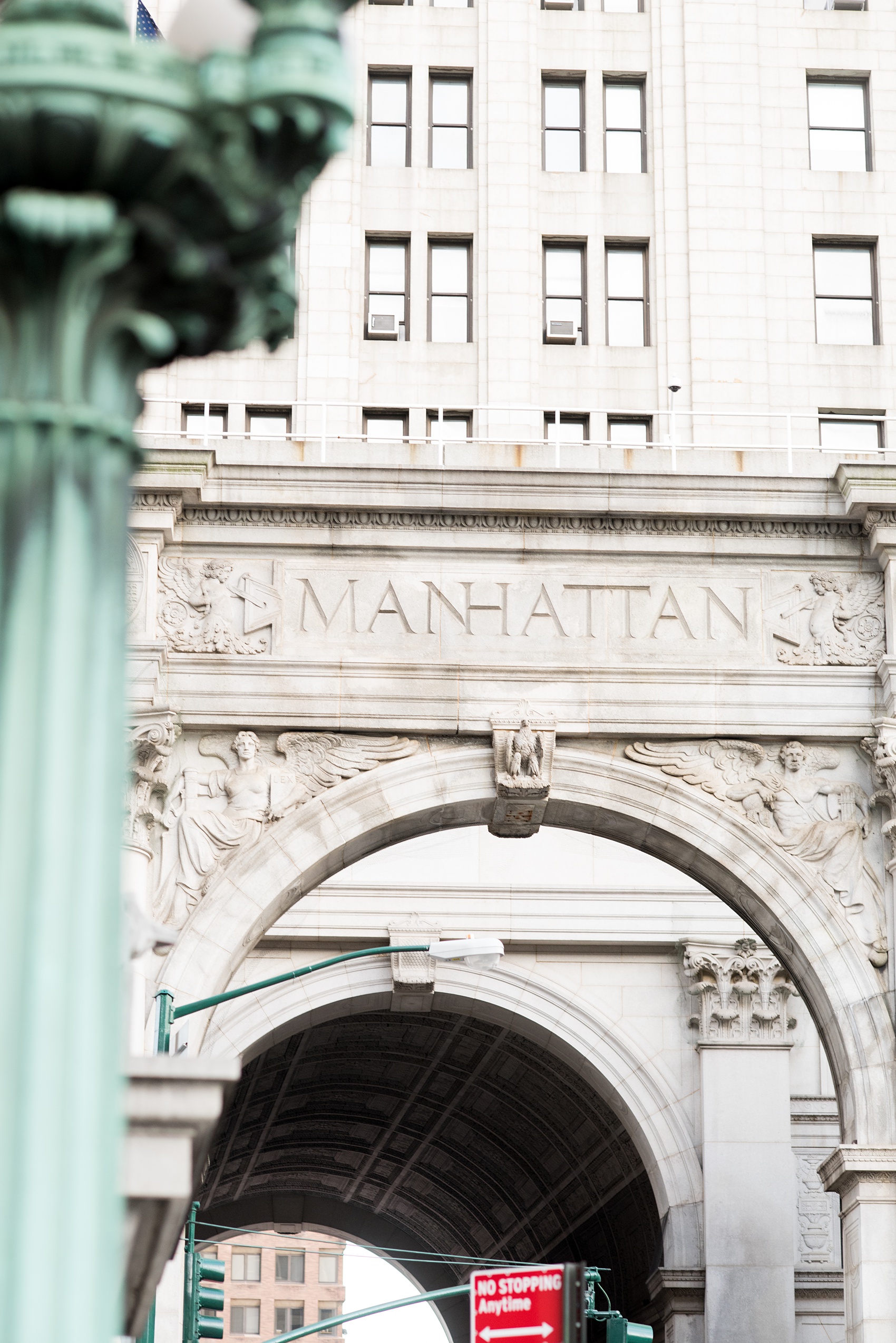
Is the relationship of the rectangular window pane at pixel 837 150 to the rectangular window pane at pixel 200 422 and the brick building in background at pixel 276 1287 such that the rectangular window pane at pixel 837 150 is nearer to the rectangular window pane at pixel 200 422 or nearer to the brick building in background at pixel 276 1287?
the rectangular window pane at pixel 200 422

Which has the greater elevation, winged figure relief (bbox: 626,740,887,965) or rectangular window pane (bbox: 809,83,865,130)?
rectangular window pane (bbox: 809,83,865,130)

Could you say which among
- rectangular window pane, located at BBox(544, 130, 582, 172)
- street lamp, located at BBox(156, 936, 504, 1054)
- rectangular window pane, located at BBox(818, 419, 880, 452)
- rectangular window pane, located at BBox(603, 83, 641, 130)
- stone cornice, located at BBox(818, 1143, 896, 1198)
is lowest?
stone cornice, located at BBox(818, 1143, 896, 1198)

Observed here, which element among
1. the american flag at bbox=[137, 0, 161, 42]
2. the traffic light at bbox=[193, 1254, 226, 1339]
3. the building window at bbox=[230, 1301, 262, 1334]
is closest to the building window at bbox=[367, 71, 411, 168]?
the american flag at bbox=[137, 0, 161, 42]

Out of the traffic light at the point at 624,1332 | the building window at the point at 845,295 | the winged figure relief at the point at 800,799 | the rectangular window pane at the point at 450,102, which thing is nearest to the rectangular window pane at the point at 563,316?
the rectangular window pane at the point at 450,102

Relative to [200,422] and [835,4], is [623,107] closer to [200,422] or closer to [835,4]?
[835,4]

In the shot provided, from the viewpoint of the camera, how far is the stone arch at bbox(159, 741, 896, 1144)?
23000 mm

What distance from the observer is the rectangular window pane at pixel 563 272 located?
36500 mm

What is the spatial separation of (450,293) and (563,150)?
3360mm

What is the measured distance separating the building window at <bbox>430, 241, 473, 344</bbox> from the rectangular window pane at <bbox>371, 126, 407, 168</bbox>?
5.68ft

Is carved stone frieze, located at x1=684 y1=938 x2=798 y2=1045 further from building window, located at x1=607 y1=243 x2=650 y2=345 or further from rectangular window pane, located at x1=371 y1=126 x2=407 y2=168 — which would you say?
rectangular window pane, located at x1=371 y1=126 x2=407 y2=168

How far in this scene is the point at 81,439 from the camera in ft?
18.6

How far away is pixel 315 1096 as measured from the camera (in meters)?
45.2

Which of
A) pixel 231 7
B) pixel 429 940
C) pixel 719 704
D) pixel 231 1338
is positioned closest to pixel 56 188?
pixel 231 7

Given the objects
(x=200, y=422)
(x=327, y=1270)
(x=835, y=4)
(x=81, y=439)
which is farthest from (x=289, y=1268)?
(x=81, y=439)
